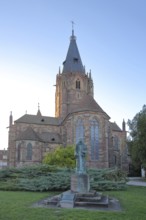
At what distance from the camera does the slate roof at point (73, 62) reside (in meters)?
66.1

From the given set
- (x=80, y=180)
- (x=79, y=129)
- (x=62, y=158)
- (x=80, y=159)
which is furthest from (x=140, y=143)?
(x=80, y=180)

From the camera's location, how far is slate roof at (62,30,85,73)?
217 feet

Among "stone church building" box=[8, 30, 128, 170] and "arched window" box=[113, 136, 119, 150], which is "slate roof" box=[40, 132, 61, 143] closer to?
"stone church building" box=[8, 30, 128, 170]

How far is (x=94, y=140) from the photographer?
165 feet

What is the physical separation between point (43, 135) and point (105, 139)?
13.4 metres

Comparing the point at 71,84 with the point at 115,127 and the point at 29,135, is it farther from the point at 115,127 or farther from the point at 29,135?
the point at 29,135

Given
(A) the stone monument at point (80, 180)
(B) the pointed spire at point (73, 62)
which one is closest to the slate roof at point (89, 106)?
(B) the pointed spire at point (73, 62)

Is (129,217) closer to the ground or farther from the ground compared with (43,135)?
closer to the ground

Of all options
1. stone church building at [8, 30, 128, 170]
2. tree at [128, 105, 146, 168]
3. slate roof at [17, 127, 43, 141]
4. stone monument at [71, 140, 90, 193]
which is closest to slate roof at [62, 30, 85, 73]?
stone church building at [8, 30, 128, 170]

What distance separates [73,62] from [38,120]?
1708cm

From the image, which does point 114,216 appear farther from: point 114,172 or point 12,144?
point 12,144

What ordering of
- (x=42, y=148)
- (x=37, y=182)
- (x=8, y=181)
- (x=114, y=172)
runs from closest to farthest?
(x=37, y=182) → (x=8, y=181) → (x=114, y=172) → (x=42, y=148)

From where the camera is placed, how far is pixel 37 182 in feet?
70.5

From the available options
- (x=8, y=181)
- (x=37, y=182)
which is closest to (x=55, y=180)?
(x=37, y=182)
